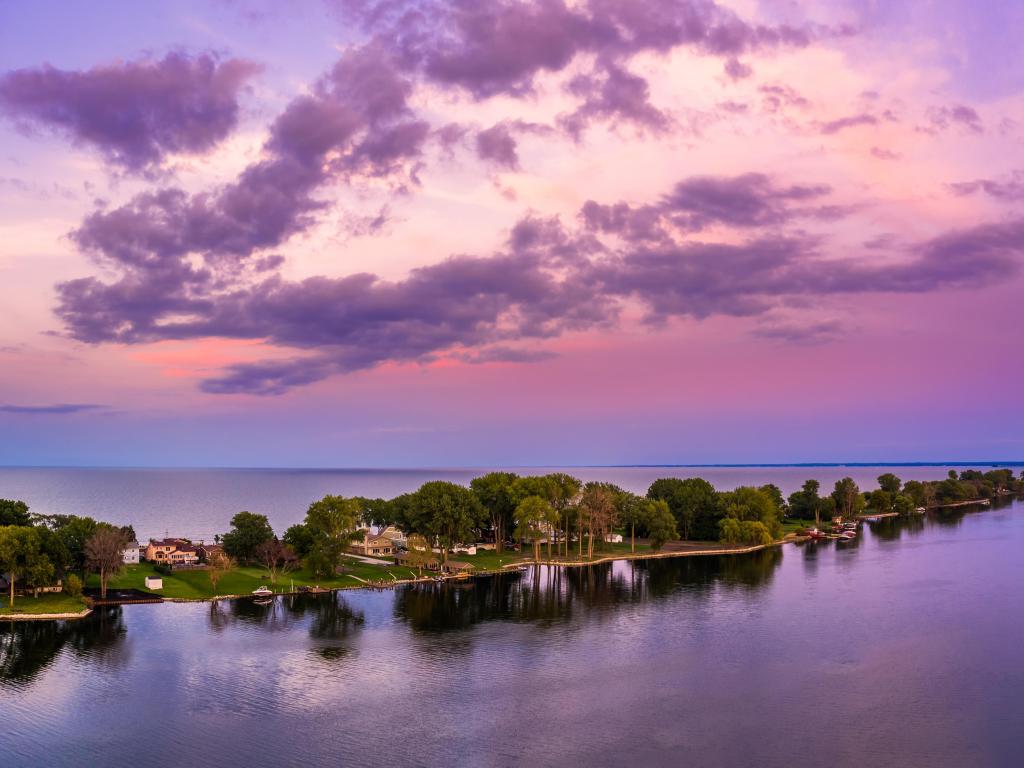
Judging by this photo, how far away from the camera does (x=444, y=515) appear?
418 ft

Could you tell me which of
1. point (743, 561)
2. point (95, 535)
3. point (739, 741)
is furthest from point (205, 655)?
point (743, 561)

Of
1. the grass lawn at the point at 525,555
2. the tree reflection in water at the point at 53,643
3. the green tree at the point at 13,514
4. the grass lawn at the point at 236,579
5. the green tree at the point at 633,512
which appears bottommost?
the grass lawn at the point at 525,555

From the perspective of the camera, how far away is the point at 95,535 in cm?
10094

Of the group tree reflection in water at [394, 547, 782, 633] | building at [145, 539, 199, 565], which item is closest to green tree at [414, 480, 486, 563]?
tree reflection in water at [394, 547, 782, 633]

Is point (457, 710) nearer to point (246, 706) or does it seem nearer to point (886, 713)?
point (246, 706)

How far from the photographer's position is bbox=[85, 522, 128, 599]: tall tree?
99688 millimetres

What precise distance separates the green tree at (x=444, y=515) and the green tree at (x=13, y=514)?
57214mm

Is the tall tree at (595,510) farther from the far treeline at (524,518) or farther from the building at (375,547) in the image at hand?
the building at (375,547)

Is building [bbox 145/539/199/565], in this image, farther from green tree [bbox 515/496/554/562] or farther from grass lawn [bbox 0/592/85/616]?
green tree [bbox 515/496/554/562]

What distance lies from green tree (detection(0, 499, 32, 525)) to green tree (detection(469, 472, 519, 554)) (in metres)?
75.3

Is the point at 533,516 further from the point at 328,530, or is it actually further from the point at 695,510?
the point at 695,510

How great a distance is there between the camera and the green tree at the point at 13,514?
107 m

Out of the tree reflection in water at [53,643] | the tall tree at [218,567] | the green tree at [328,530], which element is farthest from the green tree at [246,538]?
the tree reflection in water at [53,643]

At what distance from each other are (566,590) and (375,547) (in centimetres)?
Result: 4521
